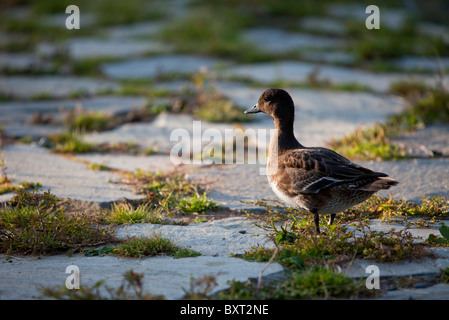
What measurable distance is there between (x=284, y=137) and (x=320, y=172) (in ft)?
2.31

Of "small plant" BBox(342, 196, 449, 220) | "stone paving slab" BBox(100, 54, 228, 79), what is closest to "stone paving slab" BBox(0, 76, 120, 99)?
"stone paving slab" BBox(100, 54, 228, 79)

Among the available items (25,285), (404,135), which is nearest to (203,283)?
(25,285)

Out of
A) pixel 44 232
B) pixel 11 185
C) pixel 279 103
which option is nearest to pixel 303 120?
pixel 279 103

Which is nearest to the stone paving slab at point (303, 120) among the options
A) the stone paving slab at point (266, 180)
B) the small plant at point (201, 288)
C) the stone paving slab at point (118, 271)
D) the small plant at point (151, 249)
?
the stone paving slab at point (266, 180)

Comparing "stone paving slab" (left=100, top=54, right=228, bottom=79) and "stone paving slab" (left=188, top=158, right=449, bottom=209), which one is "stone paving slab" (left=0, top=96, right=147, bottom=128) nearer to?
"stone paving slab" (left=100, top=54, right=228, bottom=79)

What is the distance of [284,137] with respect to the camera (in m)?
4.50

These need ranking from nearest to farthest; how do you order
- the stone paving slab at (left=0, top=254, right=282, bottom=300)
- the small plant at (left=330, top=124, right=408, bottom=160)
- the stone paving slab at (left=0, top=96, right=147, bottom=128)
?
the stone paving slab at (left=0, top=254, right=282, bottom=300), the small plant at (left=330, top=124, right=408, bottom=160), the stone paving slab at (left=0, top=96, right=147, bottom=128)

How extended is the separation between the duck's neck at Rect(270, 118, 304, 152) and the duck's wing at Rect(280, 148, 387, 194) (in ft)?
1.02

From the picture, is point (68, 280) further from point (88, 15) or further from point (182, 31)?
point (88, 15)

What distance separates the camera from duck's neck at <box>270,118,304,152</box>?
4.46 m

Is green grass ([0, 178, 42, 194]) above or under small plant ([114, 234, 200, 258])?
above

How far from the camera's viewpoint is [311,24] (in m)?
13.8

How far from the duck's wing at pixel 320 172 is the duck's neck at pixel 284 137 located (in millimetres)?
312

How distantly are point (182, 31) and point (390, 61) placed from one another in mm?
4990
